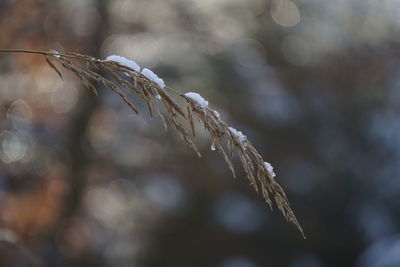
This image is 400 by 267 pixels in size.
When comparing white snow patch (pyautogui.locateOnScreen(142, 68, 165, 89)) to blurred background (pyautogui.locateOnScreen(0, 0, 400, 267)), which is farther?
blurred background (pyautogui.locateOnScreen(0, 0, 400, 267))

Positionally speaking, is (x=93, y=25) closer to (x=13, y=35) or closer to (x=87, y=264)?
(x=13, y=35)

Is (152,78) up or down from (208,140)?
down

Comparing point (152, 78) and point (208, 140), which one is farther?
point (208, 140)

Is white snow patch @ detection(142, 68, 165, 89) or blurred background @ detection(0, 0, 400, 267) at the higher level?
blurred background @ detection(0, 0, 400, 267)

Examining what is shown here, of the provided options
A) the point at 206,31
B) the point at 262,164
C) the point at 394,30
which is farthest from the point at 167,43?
the point at 262,164

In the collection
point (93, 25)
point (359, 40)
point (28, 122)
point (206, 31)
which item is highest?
point (359, 40)

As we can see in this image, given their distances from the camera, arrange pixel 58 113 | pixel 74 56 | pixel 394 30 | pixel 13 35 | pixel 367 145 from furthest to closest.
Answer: pixel 367 145, pixel 394 30, pixel 58 113, pixel 13 35, pixel 74 56

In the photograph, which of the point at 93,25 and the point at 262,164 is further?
the point at 93,25

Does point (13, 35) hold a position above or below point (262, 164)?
above
